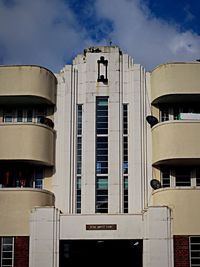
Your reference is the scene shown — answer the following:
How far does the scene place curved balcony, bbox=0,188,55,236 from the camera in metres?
24.1

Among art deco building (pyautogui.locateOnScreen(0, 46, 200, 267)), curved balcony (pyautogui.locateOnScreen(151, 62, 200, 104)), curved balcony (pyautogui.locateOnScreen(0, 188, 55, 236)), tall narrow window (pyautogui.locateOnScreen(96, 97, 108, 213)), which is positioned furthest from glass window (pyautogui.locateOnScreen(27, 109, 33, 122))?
curved balcony (pyautogui.locateOnScreen(151, 62, 200, 104))

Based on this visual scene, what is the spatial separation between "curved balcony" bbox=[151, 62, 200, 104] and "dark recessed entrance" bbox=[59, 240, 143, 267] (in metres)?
7.42

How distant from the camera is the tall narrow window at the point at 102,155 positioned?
84.4 ft

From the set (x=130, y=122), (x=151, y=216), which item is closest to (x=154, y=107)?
(x=130, y=122)

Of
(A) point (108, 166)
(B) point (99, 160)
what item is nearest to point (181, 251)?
(A) point (108, 166)

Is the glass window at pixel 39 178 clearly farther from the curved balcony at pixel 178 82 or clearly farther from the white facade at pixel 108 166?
the curved balcony at pixel 178 82

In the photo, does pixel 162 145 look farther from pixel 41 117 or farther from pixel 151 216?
pixel 41 117

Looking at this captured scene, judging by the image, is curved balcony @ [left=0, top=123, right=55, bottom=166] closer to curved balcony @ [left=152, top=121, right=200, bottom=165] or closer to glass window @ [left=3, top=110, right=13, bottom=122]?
glass window @ [left=3, top=110, right=13, bottom=122]

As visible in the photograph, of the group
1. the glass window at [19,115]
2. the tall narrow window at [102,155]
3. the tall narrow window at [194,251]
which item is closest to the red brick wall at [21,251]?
the tall narrow window at [102,155]

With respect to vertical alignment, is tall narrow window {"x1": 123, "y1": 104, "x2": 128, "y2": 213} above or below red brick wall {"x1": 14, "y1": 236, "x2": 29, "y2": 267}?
above

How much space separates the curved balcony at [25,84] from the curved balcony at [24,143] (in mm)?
1428

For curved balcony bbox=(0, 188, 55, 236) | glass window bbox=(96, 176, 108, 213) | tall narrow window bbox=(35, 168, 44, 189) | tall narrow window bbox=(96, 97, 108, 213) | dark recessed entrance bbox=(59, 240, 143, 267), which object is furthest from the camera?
dark recessed entrance bbox=(59, 240, 143, 267)

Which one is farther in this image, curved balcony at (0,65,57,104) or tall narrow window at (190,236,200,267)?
curved balcony at (0,65,57,104)

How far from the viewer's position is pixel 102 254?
29531mm
